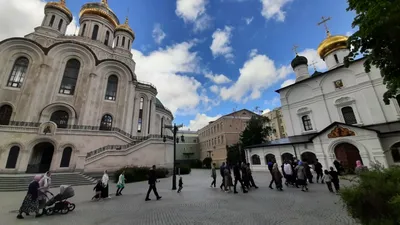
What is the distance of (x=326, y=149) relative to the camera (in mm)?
16359

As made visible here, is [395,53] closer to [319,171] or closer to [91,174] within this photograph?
[319,171]

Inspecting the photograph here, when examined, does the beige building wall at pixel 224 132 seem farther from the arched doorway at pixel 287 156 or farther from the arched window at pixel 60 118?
the arched window at pixel 60 118

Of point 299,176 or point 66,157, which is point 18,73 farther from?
point 299,176

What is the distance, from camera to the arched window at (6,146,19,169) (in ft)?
57.0

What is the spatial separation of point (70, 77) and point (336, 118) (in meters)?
36.4

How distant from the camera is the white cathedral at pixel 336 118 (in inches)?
567

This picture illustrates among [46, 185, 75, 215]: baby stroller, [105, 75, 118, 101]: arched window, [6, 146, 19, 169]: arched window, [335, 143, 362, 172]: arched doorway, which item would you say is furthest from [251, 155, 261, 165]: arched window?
[6, 146, 19, 169]: arched window

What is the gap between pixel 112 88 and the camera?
27234 mm

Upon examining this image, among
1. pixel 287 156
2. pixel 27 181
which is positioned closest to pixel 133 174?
pixel 27 181

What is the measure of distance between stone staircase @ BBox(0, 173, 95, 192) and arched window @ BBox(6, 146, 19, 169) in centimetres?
331

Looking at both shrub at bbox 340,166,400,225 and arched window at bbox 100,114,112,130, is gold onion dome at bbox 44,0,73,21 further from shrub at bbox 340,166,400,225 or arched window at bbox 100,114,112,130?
shrub at bbox 340,166,400,225

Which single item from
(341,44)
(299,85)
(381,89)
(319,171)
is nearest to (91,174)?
(319,171)

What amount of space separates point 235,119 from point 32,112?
35301 mm

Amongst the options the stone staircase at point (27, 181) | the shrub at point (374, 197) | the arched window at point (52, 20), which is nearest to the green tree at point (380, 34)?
the shrub at point (374, 197)
